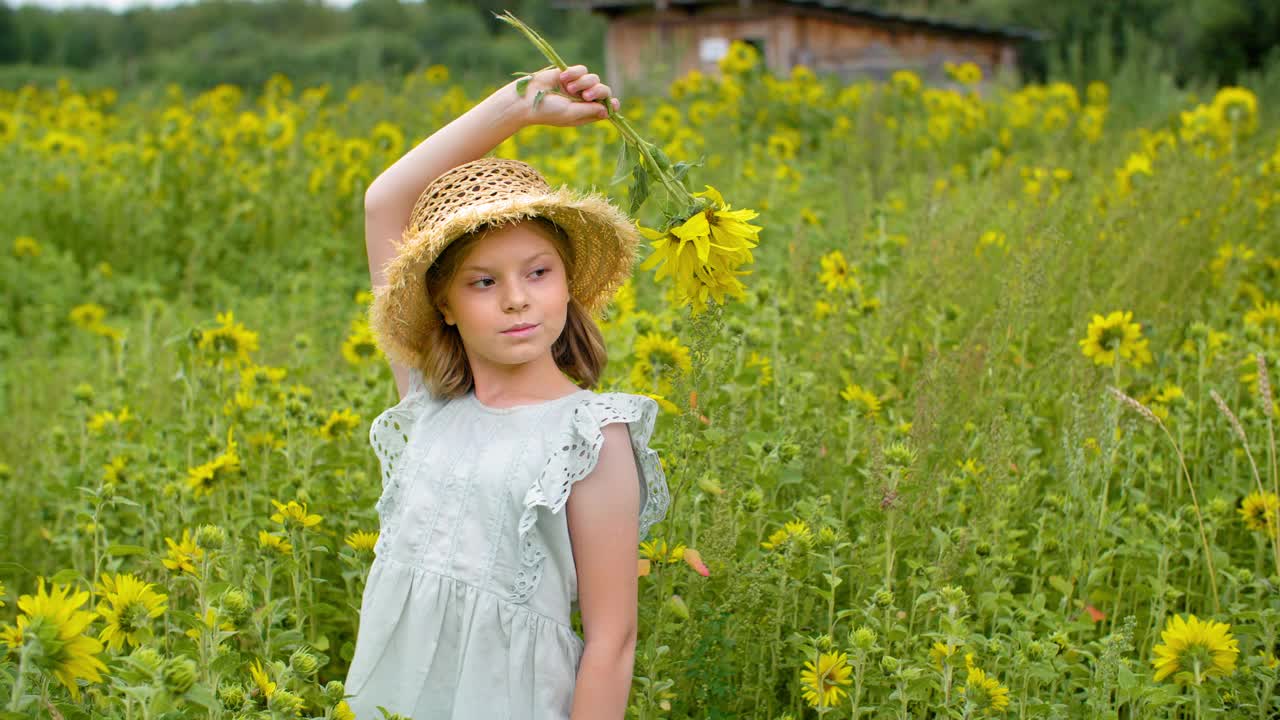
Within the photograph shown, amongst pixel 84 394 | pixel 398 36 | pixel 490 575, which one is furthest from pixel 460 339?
pixel 398 36

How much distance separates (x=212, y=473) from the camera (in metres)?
2.42

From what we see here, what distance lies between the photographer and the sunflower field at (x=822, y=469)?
6.36ft

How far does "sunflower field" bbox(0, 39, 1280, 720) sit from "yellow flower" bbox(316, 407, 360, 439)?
0.01 meters

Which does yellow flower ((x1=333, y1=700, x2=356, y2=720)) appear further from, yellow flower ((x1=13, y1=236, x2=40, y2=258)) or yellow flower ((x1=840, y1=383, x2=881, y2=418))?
yellow flower ((x1=13, y1=236, x2=40, y2=258))

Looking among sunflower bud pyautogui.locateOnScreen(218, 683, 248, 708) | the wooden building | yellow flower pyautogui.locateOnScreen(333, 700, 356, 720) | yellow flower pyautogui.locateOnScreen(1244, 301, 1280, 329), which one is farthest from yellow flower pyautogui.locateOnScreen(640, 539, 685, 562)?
the wooden building

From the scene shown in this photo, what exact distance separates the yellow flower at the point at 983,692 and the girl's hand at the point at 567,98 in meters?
1.01

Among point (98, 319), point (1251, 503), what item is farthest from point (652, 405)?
point (98, 319)

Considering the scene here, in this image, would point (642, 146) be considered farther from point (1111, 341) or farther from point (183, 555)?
point (1111, 341)

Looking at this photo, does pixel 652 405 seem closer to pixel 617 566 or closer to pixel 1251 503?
pixel 617 566

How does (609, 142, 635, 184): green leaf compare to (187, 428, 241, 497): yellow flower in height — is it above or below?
above

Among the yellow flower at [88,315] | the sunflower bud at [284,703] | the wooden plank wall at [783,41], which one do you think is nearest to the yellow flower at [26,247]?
the yellow flower at [88,315]

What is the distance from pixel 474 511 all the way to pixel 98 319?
3615 mm

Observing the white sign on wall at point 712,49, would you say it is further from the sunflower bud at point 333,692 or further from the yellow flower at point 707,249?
the sunflower bud at point 333,692

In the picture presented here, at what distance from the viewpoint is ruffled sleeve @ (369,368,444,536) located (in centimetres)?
201
